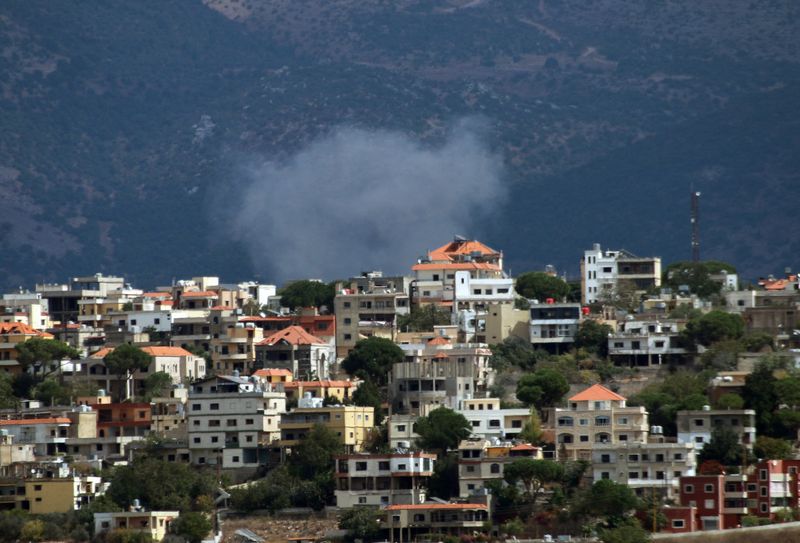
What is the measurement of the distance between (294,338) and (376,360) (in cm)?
606

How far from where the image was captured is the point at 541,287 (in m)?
127

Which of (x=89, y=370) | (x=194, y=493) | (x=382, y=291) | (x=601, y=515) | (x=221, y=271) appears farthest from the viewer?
(x=221, y=271)

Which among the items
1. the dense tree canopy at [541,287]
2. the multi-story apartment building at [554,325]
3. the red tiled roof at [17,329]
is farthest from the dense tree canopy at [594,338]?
the red tiled roof at [17,329]

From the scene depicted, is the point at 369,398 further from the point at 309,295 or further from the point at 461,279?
the point at 309,295

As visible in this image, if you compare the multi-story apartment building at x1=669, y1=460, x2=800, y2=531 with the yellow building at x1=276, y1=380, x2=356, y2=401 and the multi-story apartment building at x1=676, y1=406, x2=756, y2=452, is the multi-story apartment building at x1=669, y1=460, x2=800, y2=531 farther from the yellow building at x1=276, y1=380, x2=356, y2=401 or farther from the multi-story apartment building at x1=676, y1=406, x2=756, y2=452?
the yellow building at x1=276, y1=380, x2=356, y2=401

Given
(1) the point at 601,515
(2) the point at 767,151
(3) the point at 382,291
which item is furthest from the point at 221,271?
(1) the point at 601,515

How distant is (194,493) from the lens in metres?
100

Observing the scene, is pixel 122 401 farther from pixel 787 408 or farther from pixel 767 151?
pixel 767 151

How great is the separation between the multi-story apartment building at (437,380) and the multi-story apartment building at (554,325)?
6.99 m

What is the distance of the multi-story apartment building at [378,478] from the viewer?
98688mm

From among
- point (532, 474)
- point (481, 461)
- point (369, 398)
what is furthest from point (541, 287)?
point (532, 474)

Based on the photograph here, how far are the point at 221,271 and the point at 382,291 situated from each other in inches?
2488

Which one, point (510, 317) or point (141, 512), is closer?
point (141, 512)

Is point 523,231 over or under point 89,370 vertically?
over
